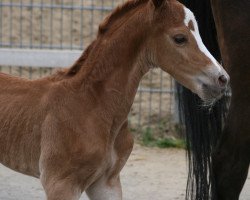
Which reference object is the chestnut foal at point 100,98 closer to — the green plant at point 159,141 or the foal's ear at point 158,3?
the foal's ear at point 158,3

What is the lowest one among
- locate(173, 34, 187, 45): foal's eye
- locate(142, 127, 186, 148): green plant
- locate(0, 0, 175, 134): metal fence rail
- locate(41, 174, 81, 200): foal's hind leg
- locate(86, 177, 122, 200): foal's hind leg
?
locate(142, 127, 186, 148): green plant

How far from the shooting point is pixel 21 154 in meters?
4.33

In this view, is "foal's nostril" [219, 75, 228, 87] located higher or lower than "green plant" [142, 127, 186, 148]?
higher

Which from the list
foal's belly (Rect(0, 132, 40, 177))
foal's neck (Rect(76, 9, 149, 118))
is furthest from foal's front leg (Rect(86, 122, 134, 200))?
foal's belly (Rect(0, 132, 40, 177))

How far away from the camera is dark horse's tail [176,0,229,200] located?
5270 millimetres

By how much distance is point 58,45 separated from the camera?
8.74 m

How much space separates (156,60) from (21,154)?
2.65 feet

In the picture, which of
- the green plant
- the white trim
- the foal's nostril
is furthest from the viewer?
the green plant

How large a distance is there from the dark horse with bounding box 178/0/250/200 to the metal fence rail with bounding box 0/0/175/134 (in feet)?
8.13

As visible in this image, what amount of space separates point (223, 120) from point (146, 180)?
1645 mm

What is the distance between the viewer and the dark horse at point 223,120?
4863 mm

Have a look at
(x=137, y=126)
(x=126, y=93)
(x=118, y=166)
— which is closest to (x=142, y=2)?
(x=126, y=93)

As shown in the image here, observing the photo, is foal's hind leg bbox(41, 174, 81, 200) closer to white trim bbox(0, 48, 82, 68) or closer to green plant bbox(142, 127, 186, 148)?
white trim bbox(0, 48, 82, 68)

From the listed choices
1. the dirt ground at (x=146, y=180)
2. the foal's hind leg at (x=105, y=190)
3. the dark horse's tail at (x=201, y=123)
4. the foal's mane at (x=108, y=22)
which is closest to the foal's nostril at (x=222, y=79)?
the foal's mane at (x=108, y=22)
